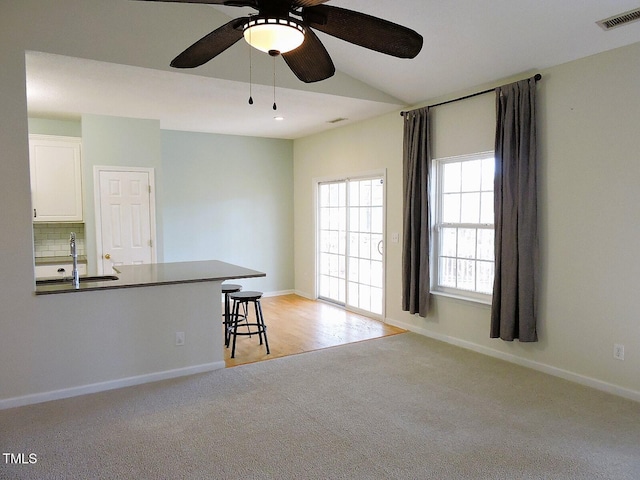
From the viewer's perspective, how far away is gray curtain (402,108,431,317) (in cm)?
475

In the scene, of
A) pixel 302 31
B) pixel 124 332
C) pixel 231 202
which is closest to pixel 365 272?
pixel 231 202

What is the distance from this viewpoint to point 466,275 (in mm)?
4555

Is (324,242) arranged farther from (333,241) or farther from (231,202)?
(231,202)

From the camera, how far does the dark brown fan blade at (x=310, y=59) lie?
215cm

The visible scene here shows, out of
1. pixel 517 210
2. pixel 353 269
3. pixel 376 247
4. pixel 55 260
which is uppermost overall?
pixel 517 210

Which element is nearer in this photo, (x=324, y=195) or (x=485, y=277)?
(x=485, y=277)

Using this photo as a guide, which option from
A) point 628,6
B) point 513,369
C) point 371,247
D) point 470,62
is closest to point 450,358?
point 513,369

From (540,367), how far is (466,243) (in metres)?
1.35

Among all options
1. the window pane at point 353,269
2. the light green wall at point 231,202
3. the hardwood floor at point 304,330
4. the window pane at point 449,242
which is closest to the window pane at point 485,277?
the window pane at point 449,242

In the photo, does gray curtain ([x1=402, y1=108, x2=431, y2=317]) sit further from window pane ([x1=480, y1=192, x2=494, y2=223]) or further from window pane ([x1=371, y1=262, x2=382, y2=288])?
window pane ([x1=371, y1=262, x2=382, y2=288])

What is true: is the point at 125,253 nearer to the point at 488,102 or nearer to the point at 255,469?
the point at 255,469

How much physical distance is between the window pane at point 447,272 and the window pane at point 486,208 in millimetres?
597

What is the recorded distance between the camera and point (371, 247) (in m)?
5.91

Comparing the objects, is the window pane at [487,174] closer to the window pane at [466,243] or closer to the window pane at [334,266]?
the window pane at [466,243]
